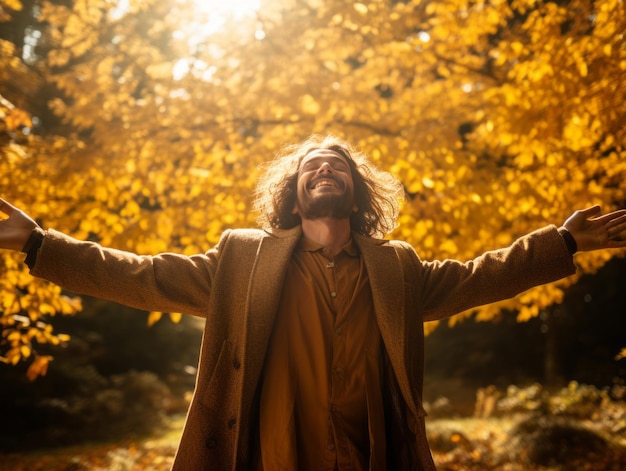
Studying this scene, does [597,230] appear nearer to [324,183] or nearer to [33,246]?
[324,183]

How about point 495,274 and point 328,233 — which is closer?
point 495,274

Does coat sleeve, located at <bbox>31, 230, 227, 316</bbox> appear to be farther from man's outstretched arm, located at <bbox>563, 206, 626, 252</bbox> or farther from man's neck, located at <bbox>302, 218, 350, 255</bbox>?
man's outstretched arm, located at <bbox>563, 206, 626, 252</bbox>

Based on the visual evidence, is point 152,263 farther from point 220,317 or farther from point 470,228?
point 470,228

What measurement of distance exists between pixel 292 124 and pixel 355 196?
2.13 meters

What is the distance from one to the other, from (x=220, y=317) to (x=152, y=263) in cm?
37

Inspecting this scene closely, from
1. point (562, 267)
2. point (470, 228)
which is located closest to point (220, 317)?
point (562, 267)

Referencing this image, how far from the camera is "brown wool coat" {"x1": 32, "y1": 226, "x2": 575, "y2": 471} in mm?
2010

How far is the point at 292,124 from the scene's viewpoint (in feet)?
16.1

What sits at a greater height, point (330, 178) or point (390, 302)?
point (330, 178)

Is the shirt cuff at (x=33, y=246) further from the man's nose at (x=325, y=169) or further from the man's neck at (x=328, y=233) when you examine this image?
the man's nose at (x=325, y=169)

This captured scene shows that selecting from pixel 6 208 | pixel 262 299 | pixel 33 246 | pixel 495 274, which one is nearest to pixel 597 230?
pixel 495 274

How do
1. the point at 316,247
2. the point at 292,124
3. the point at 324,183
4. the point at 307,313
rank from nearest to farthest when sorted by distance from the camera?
the point at 307,313
the point at 316,247
the point at 324,183
the point at 292,124

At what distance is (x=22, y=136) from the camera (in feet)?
16.0

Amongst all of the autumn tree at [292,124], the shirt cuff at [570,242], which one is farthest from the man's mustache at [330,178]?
the autumn tree at [292,124]
